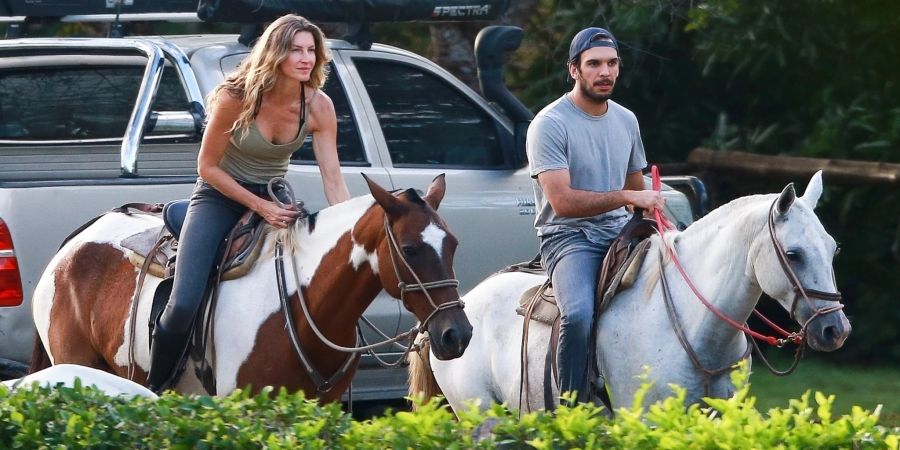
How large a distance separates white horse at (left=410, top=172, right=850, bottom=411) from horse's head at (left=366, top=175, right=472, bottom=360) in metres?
0.69

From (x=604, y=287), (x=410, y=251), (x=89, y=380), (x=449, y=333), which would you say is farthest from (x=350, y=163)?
(x=89, y=380)

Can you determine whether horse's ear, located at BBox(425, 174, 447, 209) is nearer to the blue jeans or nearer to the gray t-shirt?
the gray t-shirt

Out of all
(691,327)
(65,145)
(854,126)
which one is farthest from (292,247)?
(854,126)

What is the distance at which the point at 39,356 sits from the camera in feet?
24.6

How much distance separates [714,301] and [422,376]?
64.0 inches

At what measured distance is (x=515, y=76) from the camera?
13.5 metres

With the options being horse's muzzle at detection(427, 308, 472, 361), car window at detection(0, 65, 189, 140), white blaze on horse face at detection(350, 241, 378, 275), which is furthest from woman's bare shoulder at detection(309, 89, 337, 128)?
car window at detection(0, 65, 189, 140)

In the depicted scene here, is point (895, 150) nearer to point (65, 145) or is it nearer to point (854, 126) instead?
point (854, 126)

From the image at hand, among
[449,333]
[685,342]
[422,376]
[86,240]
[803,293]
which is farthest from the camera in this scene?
[86,240]

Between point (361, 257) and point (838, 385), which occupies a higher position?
point (361, 257)

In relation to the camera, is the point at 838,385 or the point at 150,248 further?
the point at 838,385

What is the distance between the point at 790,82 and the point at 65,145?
6.10 metres

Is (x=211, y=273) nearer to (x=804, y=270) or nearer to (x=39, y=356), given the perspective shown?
(x=39, y=356)

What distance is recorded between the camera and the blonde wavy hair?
632 cm
